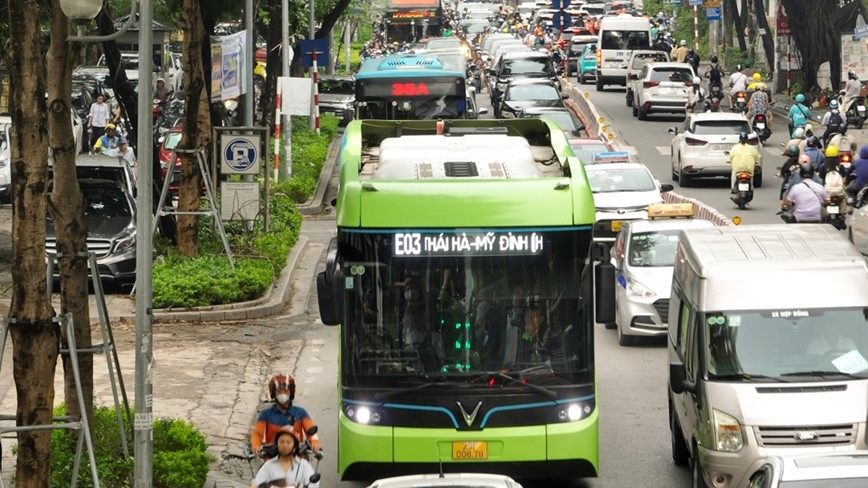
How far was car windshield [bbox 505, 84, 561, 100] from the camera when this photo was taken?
4588 centimetres

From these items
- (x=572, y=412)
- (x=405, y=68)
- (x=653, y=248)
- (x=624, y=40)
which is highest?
(x=405, y=68)

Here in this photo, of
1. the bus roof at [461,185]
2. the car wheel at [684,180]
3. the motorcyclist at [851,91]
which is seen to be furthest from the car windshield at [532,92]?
the bus roof at [461,185]

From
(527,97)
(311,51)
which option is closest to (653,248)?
(311,51)

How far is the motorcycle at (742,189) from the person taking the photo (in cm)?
3388

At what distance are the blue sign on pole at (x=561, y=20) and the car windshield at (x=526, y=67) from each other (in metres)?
48.1

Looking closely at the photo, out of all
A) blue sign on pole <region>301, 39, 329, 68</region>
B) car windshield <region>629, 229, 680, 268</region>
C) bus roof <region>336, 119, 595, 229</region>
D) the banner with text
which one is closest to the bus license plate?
bus roof <region>336, 119, 595, 229</region>

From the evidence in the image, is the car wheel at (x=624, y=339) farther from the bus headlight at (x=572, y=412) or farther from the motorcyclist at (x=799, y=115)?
the motorcyclist at (x=799, y=115)

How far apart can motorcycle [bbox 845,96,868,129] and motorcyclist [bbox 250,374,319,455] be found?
36792 mm

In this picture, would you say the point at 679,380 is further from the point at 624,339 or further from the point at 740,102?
the point at 740,102

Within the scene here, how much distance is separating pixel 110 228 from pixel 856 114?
28336 mm

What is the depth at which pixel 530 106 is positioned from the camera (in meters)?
44.5

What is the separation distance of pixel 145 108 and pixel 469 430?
3.56m

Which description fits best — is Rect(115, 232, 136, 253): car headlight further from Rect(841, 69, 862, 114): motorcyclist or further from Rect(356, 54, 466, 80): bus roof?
Rect(841, 69, 862, 114): motorcyclist

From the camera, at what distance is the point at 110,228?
2542cm
